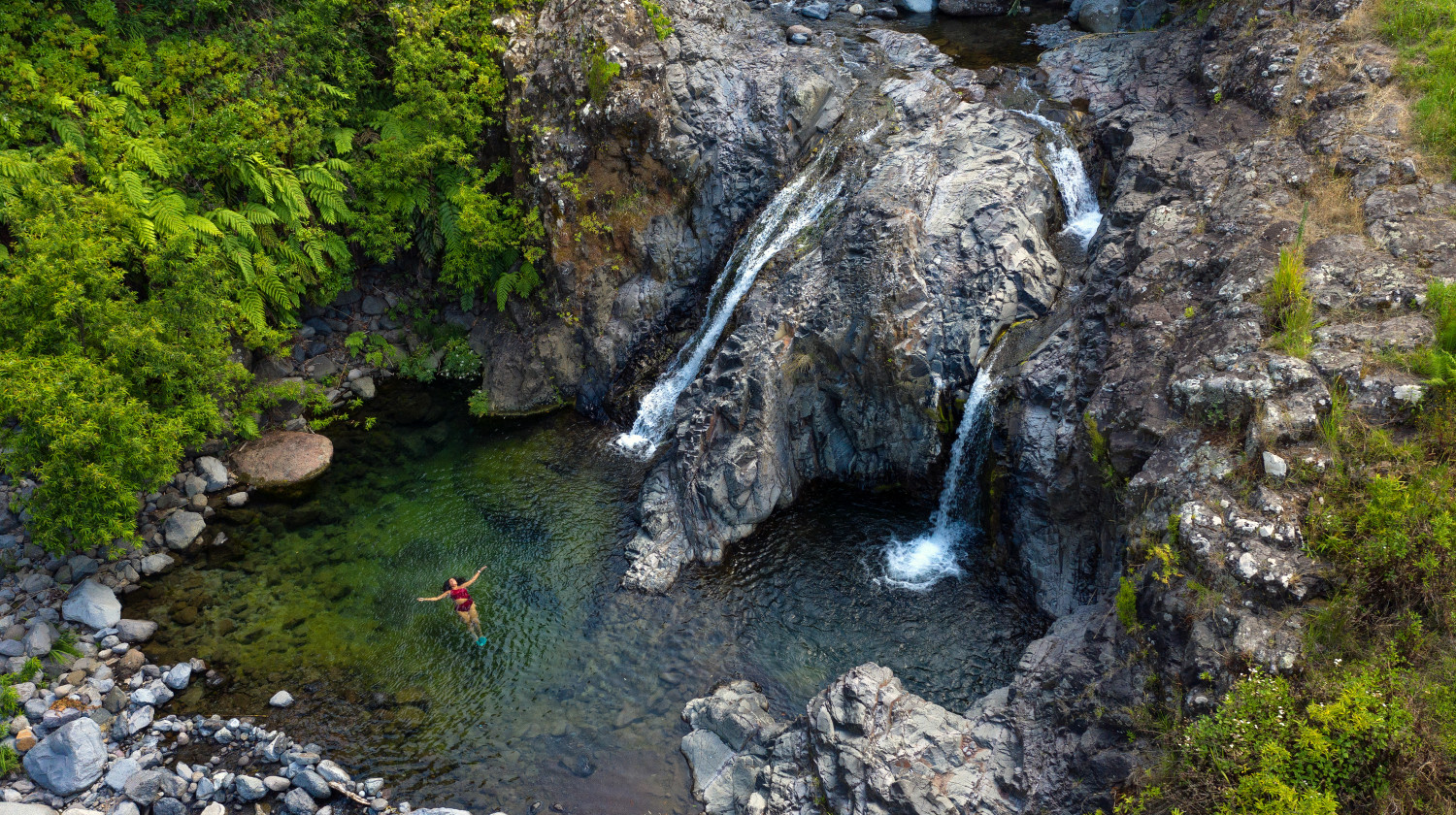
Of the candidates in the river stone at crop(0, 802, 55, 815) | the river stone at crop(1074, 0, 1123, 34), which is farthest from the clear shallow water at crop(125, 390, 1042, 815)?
the river stone at crop(1074, 0, 1123, 34)

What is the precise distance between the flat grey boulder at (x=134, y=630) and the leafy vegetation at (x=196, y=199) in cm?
185

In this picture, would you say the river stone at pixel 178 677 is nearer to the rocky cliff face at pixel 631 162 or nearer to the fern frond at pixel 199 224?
the rocky cliff face at pixel 631 162

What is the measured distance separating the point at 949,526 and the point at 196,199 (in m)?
18.4

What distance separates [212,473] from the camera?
58.0 feet

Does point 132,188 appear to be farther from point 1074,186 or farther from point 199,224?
point 1074,186

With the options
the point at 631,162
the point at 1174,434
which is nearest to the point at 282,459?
the point at 631,162

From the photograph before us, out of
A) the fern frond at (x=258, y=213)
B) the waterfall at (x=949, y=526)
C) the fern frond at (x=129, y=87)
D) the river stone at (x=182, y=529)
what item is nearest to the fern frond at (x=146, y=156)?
the fern frond at (x=129, y=87)

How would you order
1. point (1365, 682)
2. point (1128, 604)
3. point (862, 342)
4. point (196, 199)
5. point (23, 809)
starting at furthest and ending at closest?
point (196, 199)
point (862, 342)
point (23, 809)
point (1128, 604)
point (1365, 682)

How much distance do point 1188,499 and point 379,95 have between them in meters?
21.1

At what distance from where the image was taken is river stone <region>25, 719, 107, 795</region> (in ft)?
38.3

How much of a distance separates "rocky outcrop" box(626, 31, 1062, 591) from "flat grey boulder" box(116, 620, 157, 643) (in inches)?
360

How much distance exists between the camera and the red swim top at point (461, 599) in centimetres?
1422

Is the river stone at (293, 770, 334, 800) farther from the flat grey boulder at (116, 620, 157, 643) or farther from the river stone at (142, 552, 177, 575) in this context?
the river stone at (142, 552, 177, 575)

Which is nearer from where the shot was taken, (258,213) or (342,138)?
(258,213)
